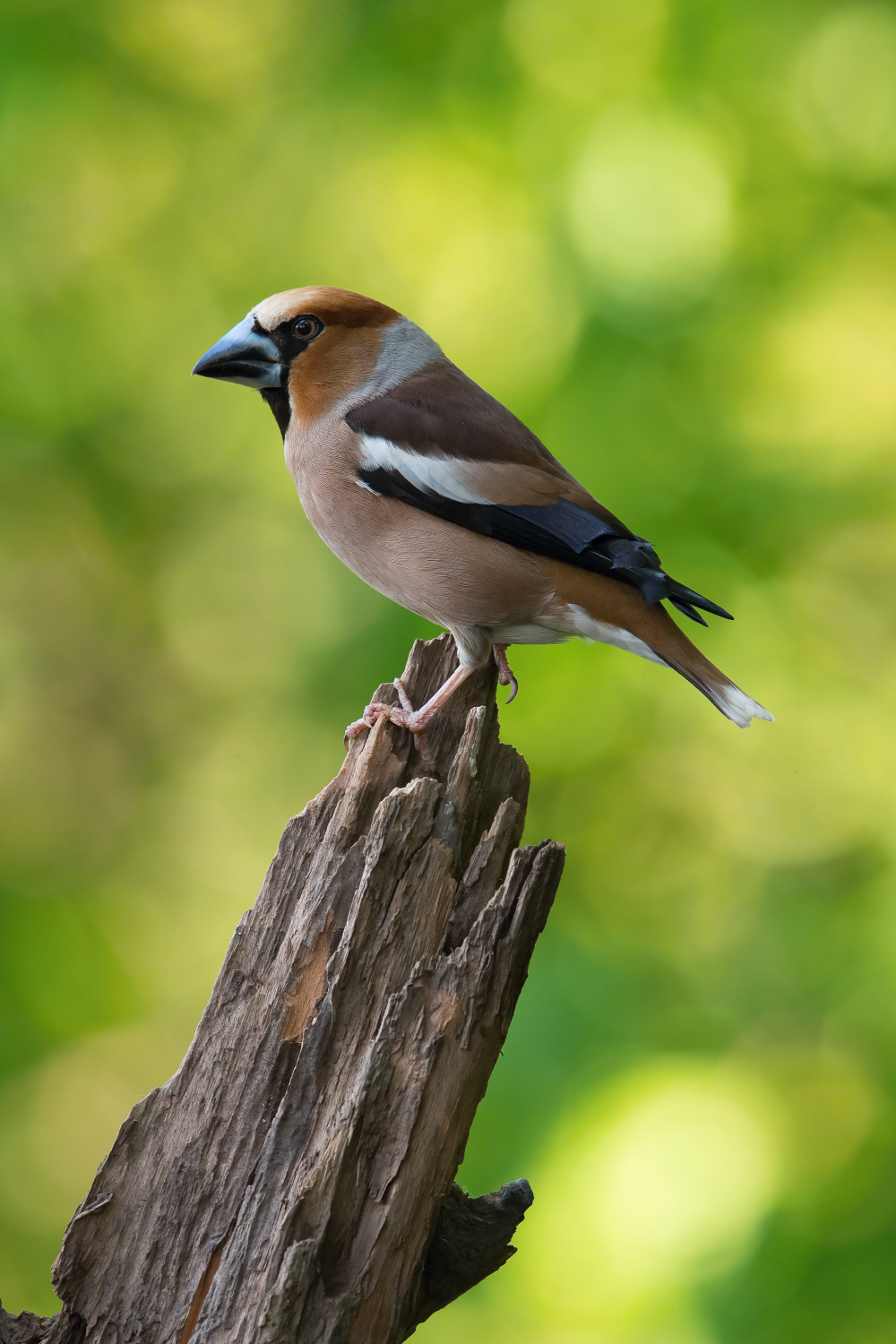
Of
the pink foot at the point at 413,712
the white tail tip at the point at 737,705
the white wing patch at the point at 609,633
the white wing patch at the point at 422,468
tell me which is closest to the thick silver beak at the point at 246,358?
the white wing patch at the point at 422,468

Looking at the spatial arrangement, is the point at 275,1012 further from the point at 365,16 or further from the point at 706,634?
the point at 365,16

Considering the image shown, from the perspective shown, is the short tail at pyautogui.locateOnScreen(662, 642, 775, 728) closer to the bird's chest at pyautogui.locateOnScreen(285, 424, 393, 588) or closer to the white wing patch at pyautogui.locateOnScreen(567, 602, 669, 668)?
the white wing patch at pyautogui.locateOnScreen(567, 602, 669, 668)

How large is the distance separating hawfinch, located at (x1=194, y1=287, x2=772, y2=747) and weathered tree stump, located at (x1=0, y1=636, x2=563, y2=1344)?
18.7 inches

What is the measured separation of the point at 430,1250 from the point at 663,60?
4.94 meters

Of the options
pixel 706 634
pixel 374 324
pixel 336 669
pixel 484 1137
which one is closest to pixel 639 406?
pixel 706 634

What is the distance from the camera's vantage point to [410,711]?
2.92 metres

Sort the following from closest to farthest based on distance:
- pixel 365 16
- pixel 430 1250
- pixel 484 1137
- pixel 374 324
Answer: pixel 430 1250 → pixel 374 324 → pixel 484 1137 → pixel 365 16

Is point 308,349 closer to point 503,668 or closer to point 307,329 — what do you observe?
point 307,329

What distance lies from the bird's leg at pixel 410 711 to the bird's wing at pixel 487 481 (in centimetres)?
38

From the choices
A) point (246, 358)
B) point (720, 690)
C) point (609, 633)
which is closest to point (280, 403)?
point (246, 358)

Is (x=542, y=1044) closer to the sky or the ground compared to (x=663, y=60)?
closer to the ground

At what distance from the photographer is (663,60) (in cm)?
515

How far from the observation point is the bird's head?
3.19 m

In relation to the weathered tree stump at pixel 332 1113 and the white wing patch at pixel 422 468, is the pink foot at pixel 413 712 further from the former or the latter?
the white wing patch at pixel 422 468
